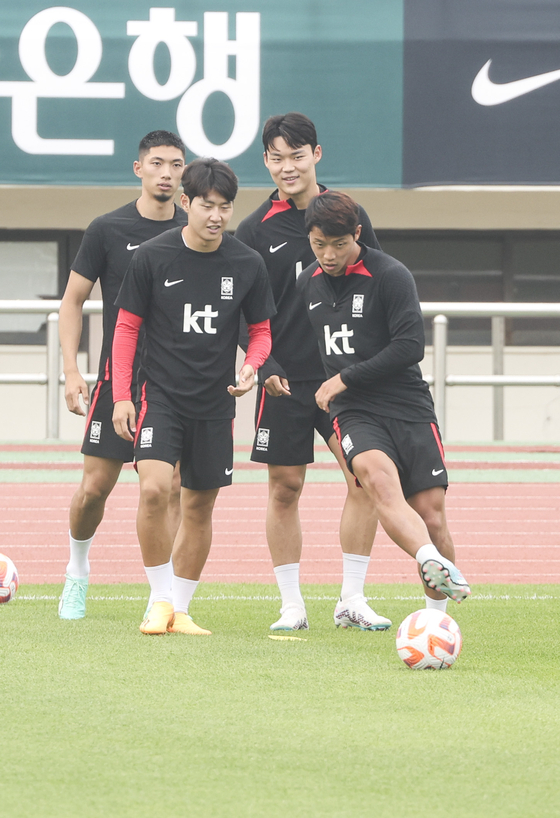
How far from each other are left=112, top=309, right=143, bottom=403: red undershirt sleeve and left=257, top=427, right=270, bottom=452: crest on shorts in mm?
699

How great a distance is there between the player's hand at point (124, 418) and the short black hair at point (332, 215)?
102 centimetres

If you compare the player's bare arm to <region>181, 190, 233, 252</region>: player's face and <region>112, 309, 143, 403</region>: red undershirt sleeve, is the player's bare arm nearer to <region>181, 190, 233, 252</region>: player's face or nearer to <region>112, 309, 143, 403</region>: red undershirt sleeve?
<region>112, 309, 143, 403</region>: red undershirt sleeve

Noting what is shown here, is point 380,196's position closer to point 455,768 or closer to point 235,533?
point 235,533

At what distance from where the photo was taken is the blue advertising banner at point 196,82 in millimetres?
14031

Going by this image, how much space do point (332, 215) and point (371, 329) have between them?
0.50m

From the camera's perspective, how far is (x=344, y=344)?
5.07 m

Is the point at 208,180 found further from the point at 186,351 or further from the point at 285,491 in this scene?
the point at 285,491

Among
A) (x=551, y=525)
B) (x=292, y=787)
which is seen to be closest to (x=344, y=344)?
(x=292, y=787)

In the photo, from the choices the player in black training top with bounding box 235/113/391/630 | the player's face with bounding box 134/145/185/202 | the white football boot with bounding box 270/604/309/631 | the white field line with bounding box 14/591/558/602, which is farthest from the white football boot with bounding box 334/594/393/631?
the player's face with bounding box 134/145/185/202

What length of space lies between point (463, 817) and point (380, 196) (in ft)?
42.7

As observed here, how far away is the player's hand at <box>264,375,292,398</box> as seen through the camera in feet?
17.4

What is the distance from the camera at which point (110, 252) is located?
5555 millimetres

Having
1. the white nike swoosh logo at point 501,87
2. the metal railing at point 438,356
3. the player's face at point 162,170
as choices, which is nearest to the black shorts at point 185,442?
the player's face at point 162,170

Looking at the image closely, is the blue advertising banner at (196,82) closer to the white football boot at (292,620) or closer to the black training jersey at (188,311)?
the black training jersey at (188,311)
